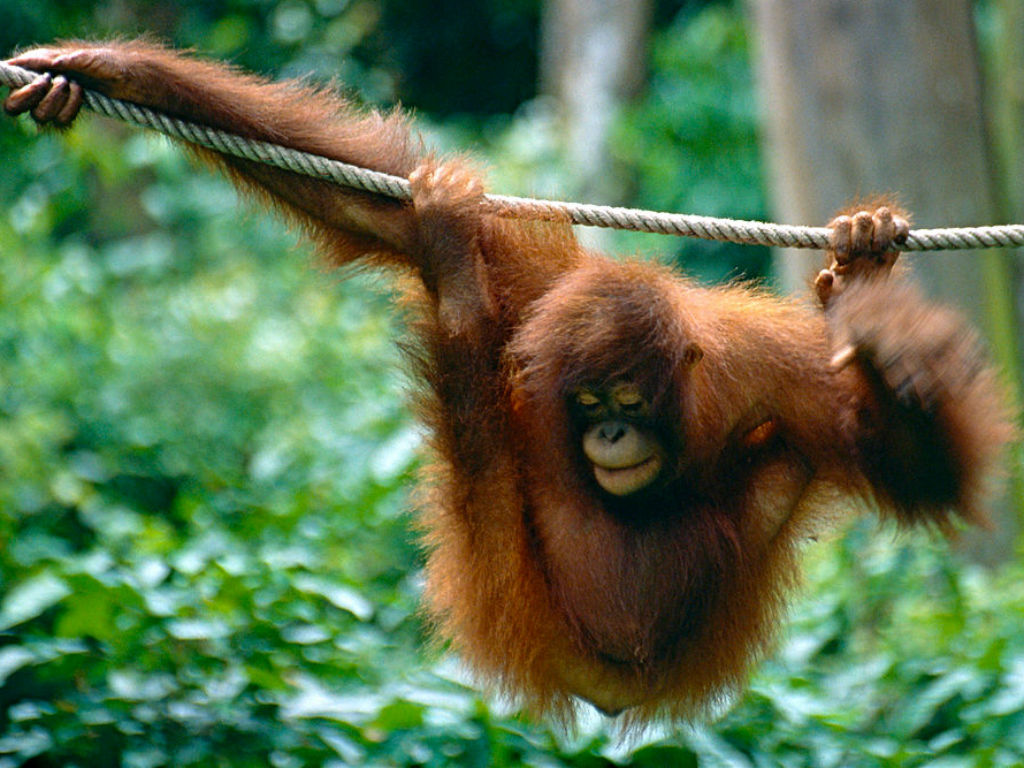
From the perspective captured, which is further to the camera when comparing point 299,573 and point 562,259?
point 299,573

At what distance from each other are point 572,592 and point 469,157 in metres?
1.13

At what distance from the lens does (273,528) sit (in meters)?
5.05

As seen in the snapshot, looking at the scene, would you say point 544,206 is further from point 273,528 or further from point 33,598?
point 273,528

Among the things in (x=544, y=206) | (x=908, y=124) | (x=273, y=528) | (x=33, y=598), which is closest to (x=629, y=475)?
(x=544, y=206)

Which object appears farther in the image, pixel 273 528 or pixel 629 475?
pixel 273 528

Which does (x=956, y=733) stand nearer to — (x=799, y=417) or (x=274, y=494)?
(x=799, y=417)

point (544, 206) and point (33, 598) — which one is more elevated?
point (544, 206)

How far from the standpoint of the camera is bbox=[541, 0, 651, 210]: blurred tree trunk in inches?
395

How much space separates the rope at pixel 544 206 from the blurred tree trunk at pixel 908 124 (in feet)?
9.22

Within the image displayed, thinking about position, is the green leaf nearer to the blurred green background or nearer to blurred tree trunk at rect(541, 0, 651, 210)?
A: the blurred green background

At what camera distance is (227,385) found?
287 inches

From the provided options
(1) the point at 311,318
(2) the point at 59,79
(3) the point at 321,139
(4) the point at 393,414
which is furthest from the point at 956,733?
(1) the point at 311,318

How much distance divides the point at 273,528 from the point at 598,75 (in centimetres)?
653

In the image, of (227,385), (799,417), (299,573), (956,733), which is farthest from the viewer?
(227,385)
